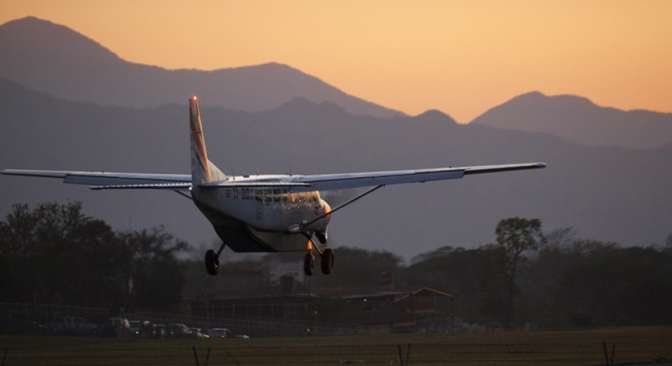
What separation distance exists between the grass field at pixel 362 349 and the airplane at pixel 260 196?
23.4 ft

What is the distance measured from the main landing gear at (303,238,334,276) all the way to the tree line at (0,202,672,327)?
103 ft

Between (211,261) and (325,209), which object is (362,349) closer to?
(325,209)

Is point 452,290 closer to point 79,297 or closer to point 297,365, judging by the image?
point 79,297

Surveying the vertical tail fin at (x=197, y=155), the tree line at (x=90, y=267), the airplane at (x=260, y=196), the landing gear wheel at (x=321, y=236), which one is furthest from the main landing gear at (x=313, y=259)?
the tree line at (x=90, y=267)

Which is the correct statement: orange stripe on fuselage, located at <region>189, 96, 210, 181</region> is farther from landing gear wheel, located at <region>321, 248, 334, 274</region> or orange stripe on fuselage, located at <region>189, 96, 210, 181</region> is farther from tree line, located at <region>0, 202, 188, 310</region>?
tree line, located at <region>0, 202, 188, 310</region>

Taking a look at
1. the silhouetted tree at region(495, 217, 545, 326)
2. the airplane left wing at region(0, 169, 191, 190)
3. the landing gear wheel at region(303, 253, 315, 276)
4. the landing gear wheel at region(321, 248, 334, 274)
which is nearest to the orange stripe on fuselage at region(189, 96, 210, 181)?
the airplane left wing at region(0, 169, 191, 190)

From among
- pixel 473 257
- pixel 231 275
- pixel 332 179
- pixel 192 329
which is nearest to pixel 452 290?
pixel 473 257

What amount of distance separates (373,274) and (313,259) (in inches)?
1503

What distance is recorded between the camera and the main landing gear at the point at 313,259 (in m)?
46.0

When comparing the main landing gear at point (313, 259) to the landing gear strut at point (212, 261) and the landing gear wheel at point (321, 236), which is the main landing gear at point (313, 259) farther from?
the landing gear strut at point (212, 261)

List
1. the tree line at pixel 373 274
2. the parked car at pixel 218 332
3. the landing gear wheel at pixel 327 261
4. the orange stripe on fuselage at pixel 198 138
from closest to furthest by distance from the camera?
the orange stripe on fuselage at pixel 198 138
the landing gear wheel at pixel 327 261
the parked car at pixel 218 332
the tree line at pixel 373 274

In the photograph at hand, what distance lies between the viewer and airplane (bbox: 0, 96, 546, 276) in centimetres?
4131

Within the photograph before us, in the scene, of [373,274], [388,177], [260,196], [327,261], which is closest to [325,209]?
[327,261]

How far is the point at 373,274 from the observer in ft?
276
